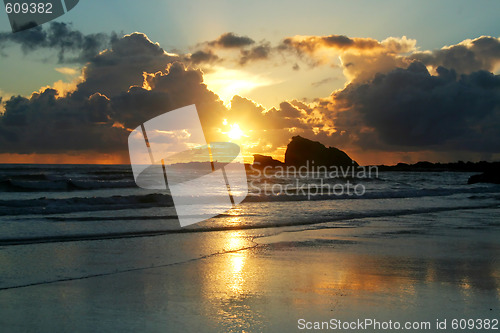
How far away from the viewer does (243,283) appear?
611cm

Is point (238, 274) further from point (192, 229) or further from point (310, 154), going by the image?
point (310, 154)

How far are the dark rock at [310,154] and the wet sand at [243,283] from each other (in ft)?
341

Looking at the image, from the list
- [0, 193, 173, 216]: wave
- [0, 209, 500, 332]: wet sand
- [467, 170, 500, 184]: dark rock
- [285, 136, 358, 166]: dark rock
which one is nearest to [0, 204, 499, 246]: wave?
[0, 209, 500, 332]: wet sand

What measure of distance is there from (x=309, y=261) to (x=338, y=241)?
2736mm

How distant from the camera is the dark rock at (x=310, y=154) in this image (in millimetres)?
114037

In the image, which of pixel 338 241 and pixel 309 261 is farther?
pixel 338 241

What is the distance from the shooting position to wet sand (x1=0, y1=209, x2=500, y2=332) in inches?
182

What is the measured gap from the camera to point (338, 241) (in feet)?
33.5

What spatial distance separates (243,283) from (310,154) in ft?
360

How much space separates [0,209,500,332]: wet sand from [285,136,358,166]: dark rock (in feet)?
341

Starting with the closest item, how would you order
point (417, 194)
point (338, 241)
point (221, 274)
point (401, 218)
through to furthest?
point (221, 274), point (338, 241), point (401, 218), point (417, 194)

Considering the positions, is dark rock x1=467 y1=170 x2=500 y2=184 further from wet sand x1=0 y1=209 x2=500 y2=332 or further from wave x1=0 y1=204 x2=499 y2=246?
wet sand x1=0 y1=209 x2=500 y2=332

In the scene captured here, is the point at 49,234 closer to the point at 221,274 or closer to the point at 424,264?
the point at 221,274

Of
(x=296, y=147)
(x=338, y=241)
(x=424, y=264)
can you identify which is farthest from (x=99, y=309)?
Result: (x=296, y=147)
